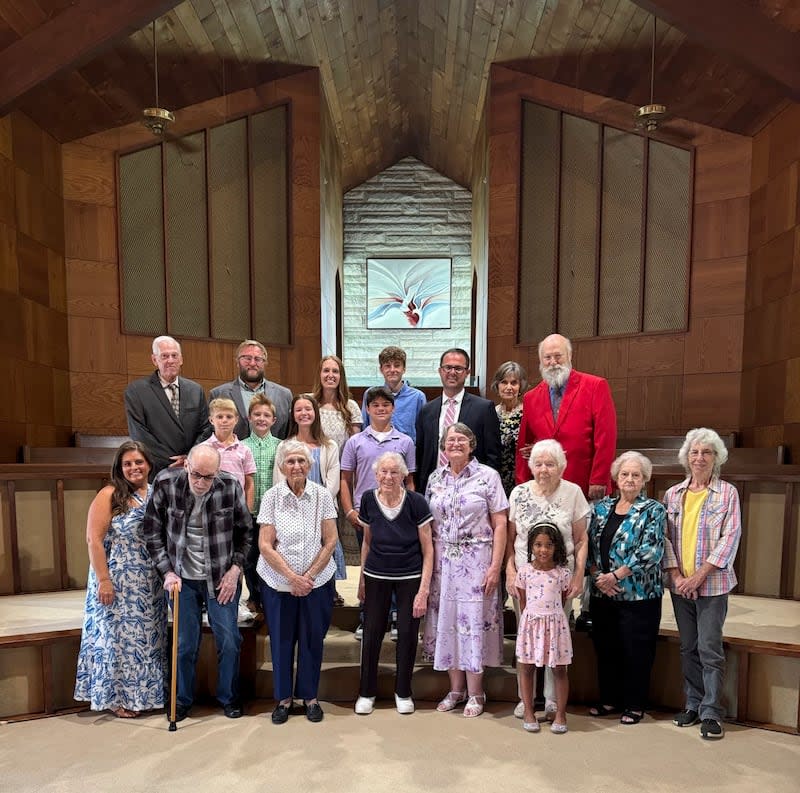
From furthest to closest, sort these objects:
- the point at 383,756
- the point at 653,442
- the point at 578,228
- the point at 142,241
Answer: the point at 578,228 → the point at 142,241 → the point at 653,442 → the point at 383,756

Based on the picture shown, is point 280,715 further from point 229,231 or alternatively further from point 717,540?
point 229,231

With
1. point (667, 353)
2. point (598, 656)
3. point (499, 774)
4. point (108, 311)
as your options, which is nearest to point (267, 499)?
point (499, 774)

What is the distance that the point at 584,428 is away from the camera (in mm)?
2863

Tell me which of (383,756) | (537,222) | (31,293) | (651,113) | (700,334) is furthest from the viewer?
(537,222)

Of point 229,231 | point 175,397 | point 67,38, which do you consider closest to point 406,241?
point 229,231

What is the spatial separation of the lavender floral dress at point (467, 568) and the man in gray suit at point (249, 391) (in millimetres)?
946

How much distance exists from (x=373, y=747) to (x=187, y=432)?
1.63 meters

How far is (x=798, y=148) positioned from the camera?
4336 millimetres

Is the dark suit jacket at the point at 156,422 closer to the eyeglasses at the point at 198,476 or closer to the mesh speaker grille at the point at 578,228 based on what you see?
the eyeglasses at the point at 198,476

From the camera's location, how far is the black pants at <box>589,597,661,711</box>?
2.67 m

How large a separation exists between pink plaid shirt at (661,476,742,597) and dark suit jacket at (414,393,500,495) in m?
0.83

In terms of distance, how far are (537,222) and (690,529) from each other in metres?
4.17

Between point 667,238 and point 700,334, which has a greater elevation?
point 667,238

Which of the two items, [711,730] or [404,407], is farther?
[404,407]
